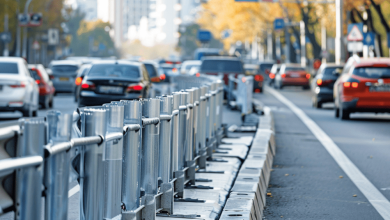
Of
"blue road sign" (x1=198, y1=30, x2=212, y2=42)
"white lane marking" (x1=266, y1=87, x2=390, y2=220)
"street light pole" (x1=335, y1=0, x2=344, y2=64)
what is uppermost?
"blue road sign" (x1=198, y1=30, x2=212, y2=42)

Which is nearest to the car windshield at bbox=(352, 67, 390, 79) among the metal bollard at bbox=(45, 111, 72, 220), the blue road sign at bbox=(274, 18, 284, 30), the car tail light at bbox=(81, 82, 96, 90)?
the car tail light at bbox=(81, 82, 96, 90)

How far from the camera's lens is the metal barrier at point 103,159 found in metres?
3.51

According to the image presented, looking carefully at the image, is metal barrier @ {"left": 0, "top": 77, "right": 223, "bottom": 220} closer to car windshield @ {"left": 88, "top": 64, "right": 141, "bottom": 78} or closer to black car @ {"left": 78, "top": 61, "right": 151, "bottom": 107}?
black car @ {"left": 78, "top": 61, "right": 151, "bottom": 107}

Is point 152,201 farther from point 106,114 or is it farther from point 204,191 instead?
point 204,191

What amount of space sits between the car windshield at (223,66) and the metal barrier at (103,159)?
68.2ft

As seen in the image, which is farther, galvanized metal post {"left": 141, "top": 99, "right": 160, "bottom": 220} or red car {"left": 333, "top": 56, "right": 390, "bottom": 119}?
red car {"left": 333, "top": 56, "right": 390, "bottom": 119}

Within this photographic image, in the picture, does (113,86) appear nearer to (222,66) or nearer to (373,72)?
(373,72)

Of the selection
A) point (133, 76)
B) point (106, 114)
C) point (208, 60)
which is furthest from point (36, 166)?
point (208, 60)

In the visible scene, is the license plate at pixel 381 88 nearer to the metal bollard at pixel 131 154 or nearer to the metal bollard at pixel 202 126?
the metal bollard at pixel 202 126

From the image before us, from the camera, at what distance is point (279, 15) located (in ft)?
261

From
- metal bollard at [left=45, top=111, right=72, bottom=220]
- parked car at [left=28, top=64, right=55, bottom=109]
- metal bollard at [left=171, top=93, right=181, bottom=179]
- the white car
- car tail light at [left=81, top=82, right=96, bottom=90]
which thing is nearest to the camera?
metal bollard at [left=45, top=111, right=72, bottom=220]

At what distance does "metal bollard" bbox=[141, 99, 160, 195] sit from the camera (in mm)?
6043

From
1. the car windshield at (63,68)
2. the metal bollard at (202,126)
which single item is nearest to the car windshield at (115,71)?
the metal bollard at (202,126)

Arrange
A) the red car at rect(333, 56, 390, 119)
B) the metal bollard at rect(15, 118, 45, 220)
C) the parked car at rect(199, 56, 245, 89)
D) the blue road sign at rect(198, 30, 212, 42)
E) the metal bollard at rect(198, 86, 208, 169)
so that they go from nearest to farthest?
the metal bollard at rect(15, 118, 45, 220) < the metal bollard at rect(198, 86, 208, 169) < the red car at rect(333, 56, 390, 119) < the parked car at rect(199, 56, 245, 89) < the blue road sign at rect(198, 30, 212, 42)
